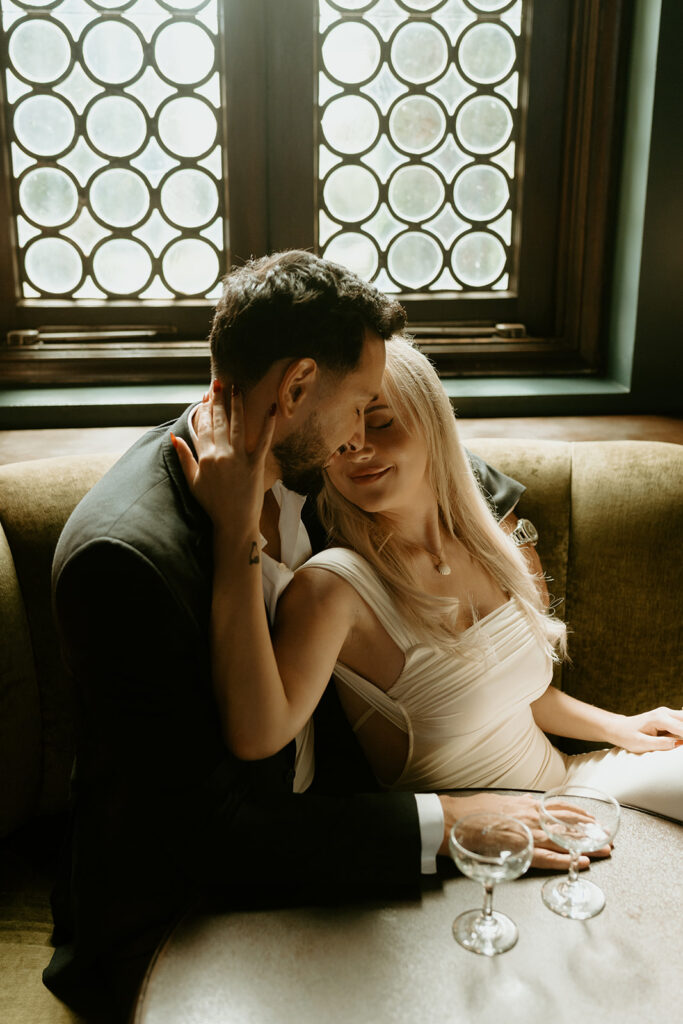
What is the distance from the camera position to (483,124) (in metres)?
2.63

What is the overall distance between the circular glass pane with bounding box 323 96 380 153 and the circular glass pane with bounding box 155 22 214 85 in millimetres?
366

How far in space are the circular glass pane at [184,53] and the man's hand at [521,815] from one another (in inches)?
81.0

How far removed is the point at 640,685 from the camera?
7.19 feet

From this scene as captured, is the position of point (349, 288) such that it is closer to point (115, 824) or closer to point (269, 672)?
point (269, 672)

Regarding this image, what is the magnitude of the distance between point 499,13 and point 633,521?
1.55 meters

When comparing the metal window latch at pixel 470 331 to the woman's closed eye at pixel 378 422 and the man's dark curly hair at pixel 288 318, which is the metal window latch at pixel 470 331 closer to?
the woman's closed eye at pixel 378 422

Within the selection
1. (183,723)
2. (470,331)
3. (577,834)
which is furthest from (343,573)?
(470,331)

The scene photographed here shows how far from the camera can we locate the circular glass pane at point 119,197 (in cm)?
254

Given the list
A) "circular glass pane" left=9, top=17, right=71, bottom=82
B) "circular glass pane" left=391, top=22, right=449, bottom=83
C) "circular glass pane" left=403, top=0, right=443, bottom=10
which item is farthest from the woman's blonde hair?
"circular glass pane" left=9, top=17, right=71, bottom=82

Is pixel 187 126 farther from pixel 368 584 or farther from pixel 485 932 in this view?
pixel 485 932

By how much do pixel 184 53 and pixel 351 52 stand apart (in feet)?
1.55

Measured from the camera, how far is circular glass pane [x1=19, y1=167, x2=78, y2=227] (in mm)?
2510

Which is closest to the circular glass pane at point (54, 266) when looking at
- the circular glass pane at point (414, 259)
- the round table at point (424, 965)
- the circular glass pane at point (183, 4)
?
the circular glass pane at point (183, 4)

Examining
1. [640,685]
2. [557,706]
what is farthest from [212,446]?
[640,685]
